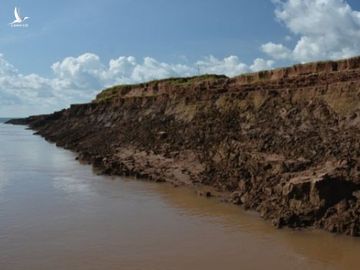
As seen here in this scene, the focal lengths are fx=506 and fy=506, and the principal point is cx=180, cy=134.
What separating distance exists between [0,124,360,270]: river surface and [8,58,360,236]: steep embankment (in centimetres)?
94

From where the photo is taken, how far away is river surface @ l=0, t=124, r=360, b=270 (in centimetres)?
1088

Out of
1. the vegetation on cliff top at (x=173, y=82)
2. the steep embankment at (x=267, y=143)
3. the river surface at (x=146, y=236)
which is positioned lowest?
the river surface at (x=146, y=236)

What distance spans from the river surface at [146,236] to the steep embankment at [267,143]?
937 millimetres

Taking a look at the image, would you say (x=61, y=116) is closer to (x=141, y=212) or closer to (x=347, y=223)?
(x=141, y=212)

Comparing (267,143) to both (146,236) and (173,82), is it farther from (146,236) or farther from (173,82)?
(173,82)

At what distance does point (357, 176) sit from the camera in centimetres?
1356

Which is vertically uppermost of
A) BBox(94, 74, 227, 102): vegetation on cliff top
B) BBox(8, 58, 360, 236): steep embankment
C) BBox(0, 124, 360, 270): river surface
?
BBox(94, 74, 227, 102): vegetation on cliff top

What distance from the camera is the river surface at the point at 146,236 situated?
1088cm

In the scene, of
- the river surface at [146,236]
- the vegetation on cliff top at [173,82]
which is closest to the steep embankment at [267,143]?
the river surface at [146,236]

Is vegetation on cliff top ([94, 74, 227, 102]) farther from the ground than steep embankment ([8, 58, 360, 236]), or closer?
farther from the ground

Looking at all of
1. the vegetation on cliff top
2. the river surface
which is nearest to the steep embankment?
the river surface

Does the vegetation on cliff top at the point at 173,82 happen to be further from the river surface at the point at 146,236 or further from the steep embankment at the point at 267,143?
the river surface at the point at 146,236

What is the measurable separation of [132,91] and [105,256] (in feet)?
149

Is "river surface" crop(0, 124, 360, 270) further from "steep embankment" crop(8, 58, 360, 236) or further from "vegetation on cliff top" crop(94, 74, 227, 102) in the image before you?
"vegetation on cliff top" crop(94, 74, 227, 102)
